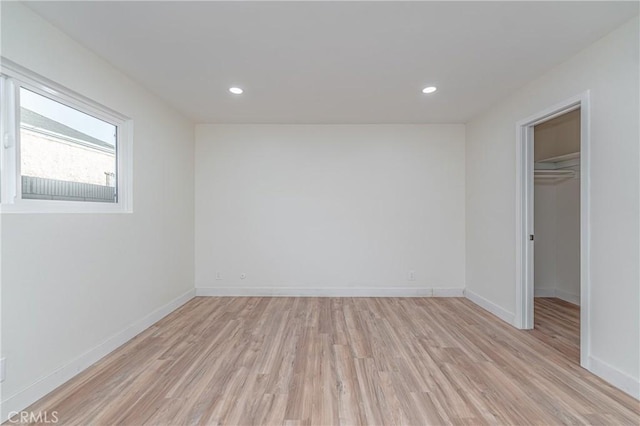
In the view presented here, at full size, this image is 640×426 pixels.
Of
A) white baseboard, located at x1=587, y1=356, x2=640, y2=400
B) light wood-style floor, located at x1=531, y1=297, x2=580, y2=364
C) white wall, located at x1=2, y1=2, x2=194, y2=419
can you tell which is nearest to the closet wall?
light wood-style floor, located at x1=531, y1=297, x2=580, y2=364

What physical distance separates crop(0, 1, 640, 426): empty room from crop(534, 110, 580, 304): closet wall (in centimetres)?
3

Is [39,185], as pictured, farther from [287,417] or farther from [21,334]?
[287,417]

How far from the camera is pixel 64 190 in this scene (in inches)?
89.0

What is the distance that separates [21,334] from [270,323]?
204cm

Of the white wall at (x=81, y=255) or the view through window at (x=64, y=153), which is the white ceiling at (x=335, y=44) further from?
the view through window at (x=64, y=153)

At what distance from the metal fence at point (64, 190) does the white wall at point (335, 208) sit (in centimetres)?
173

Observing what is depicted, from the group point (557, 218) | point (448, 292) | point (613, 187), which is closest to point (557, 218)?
point (557, 218)

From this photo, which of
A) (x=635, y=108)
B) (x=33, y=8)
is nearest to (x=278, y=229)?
(x=33, y=8)

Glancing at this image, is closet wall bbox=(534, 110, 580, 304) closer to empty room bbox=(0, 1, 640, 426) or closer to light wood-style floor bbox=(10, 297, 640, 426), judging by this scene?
empty room bbox=(0, 1, 640, 426)

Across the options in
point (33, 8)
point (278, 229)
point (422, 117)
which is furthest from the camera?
point (278, 229)

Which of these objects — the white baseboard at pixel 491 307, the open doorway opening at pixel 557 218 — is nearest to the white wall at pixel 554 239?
the open doorway opening at pixel 557 218

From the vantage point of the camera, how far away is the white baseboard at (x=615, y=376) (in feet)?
6.39

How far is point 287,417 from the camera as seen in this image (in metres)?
1.77

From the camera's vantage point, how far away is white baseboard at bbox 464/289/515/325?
10.7 ft
